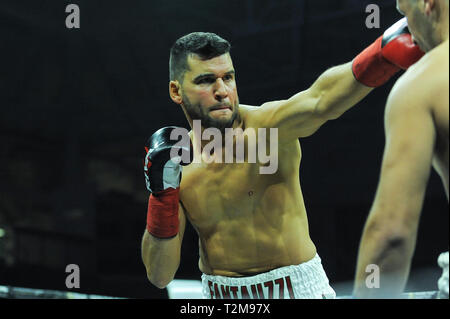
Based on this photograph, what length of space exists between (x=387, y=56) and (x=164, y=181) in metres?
1.02

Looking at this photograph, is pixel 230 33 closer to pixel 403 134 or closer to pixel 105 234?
pixel 105 234

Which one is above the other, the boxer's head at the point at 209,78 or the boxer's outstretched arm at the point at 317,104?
the boxer's head at the point at 209,78

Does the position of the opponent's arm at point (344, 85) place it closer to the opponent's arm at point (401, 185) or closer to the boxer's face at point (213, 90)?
the boxer's face at point (213, 90)

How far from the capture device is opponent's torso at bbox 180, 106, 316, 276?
2.34 metres

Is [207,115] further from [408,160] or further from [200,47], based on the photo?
[408,160]

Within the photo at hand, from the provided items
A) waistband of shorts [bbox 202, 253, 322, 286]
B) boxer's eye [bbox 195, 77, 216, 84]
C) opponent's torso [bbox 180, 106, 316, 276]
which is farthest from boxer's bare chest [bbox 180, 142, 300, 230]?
A: boxer's eye [bbox 195, 77, 216, 84]

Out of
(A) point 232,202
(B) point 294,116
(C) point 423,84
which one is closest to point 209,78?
(B) point 294,116

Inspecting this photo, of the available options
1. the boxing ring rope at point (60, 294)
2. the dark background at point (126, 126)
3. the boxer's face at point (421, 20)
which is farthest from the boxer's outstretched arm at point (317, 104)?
the dark background at point (126, 126)

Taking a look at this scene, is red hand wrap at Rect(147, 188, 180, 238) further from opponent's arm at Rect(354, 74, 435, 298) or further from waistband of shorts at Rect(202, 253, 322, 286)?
opponent's arm at Rect(354, 74, 435, 298)

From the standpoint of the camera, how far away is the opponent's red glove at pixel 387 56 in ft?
5.92

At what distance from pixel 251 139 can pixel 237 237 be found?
42cm

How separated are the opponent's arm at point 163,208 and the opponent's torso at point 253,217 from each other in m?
0.14

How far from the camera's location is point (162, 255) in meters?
2.49
